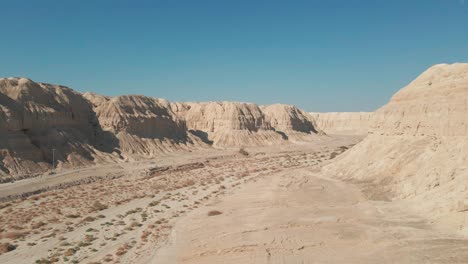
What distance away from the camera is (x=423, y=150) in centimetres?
2697

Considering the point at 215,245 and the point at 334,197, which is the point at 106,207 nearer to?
the point at 215,245

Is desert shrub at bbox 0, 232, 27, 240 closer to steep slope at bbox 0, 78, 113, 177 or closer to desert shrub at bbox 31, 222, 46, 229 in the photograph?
desert shrub at bbox 31, 222, 46, 229

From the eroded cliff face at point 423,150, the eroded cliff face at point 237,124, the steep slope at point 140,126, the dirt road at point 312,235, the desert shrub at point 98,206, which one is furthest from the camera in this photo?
the eroded cliff face at point 237,124

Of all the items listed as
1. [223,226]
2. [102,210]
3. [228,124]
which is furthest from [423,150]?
[228,124]

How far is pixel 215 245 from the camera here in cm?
1792

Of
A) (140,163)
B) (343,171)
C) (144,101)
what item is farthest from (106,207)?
(144,101)

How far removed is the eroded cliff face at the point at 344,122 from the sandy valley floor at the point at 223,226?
135165 mm

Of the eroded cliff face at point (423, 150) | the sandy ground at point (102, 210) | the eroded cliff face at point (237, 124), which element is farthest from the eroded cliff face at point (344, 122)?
the eroded cliff face at point (423, 150)

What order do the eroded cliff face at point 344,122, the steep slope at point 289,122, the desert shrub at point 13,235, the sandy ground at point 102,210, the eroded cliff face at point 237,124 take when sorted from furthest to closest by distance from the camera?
the eroded cliff face at point 344,122, the steep slope at point 289,122, the eroded cliff face at point 237,124, the desert shrub at point 13,235, the sandy ground at point 102,210

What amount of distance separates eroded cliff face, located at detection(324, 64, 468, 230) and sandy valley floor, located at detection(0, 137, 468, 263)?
164 centimetres

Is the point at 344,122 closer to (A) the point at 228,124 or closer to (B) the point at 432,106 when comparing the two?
(A) the point at 228,124

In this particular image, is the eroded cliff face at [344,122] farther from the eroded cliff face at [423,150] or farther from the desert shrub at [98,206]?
the desert shrub at [98,206]

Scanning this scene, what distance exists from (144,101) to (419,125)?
67.3 metres

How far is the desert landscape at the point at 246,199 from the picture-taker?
1702 centimetres
